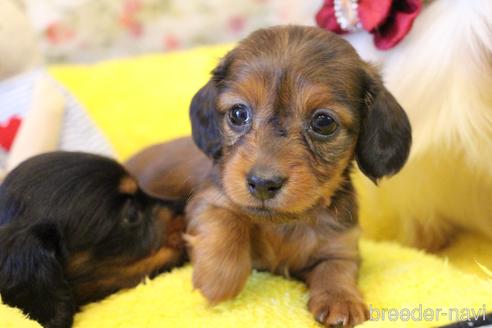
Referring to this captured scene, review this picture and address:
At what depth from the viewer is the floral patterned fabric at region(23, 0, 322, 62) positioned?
11.6 ft

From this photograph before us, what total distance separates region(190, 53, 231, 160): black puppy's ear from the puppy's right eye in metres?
0.07

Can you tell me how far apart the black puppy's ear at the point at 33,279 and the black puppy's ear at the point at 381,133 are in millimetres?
810

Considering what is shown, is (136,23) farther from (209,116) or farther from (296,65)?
(296,65)

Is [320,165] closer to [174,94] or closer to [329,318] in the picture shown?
[329,318]

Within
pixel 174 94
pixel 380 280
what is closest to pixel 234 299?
pixel 380 280

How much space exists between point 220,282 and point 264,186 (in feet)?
0.95

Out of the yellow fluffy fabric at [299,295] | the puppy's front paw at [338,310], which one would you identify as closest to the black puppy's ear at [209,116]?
the yellow fluffy fabric at [299,295]

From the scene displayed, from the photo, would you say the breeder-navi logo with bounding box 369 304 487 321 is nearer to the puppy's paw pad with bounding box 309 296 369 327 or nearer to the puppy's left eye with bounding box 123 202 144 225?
the puppy's paw pad with bounding box 309 296 369 327

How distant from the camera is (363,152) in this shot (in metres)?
1.54

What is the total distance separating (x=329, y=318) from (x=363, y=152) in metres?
0.42

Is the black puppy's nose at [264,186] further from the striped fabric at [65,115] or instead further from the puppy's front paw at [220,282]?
the striped fabric at [65,115]

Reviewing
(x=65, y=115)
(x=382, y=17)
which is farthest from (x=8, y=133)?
(x=382, y=17)

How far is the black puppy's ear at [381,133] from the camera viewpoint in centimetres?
151

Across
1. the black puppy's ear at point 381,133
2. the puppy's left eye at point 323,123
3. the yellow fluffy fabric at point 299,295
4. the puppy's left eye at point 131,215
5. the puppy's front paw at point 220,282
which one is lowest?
the yellow fluffy fabric at point 299,295
